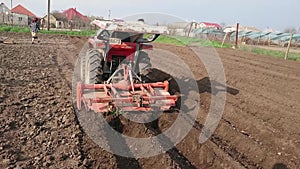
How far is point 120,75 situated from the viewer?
229 inches

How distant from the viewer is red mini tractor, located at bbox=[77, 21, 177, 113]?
481cm

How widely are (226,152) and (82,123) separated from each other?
2442mm

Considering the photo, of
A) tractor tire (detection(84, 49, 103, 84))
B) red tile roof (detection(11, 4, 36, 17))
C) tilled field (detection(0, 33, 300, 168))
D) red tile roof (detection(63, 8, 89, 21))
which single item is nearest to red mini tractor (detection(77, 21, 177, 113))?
tractor tire (detection(84, 49, 103, 84))

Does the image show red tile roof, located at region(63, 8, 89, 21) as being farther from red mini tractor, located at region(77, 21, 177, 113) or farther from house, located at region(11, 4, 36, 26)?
red mini tractor, located at region(77, 21, 177, 113)

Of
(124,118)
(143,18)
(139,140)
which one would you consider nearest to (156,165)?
(139,140)

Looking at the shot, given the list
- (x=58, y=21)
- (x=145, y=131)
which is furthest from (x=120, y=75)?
(x=58, y=21)

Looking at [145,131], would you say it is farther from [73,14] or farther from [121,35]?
[73,14]

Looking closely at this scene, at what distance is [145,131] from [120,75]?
58.5 inches

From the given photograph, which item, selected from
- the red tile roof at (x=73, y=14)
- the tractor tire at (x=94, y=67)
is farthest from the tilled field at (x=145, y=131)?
the red tile roof at (x=73, y=14)

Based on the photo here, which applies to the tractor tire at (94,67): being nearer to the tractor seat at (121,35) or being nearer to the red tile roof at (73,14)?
the tractor seat at (121,35)

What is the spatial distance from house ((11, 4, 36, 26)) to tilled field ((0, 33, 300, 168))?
45.9m

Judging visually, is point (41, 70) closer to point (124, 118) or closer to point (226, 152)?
point (124, 118)

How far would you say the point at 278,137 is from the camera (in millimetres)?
4914

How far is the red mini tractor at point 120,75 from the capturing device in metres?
4.81
